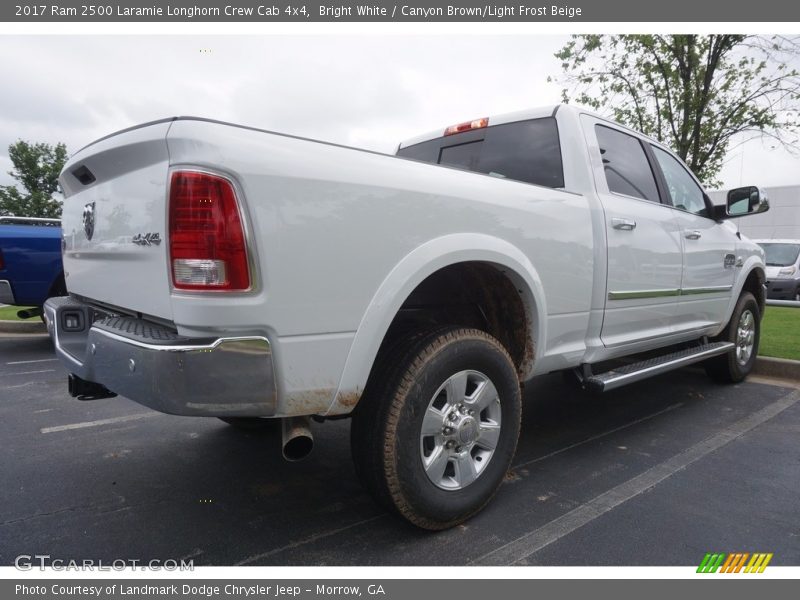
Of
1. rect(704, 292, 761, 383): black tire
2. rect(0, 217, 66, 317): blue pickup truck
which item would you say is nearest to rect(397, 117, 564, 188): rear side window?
rect(704, 292, 761, 383): black tire

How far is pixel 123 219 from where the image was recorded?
2.00m

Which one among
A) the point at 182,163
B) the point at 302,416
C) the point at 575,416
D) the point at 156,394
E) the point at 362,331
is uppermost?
the point at 182,163

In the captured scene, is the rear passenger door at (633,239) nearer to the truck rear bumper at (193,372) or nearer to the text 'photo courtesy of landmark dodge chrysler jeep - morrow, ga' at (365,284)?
the text 'photo courtesy of landmark dodge chrysler jeep - morrow, ga' at (365,284)

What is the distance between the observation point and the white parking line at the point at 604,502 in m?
2.09

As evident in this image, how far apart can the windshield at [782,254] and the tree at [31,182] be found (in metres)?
34.9

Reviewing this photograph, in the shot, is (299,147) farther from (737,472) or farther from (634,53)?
(634,53)

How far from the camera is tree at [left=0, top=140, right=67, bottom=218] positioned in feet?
102

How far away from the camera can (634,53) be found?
34.1 ft

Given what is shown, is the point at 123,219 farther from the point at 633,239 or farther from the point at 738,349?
the point at 738,349

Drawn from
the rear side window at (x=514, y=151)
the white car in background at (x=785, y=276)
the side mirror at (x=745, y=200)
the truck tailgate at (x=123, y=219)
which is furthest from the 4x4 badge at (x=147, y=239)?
the white car in background at (x=785, y=276)

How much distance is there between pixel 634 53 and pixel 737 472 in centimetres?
991

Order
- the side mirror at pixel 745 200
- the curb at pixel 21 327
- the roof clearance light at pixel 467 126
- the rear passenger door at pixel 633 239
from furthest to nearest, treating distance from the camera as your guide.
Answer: the curb at pixel 21 327
the side mirror at pixel 745 200
the roof clearance light at pixel 467 126
the rear passenger door at pixel 633 239

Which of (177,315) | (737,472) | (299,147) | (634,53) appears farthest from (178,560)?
(634,53)

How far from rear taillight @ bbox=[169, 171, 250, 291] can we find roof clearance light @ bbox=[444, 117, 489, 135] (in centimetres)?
228
